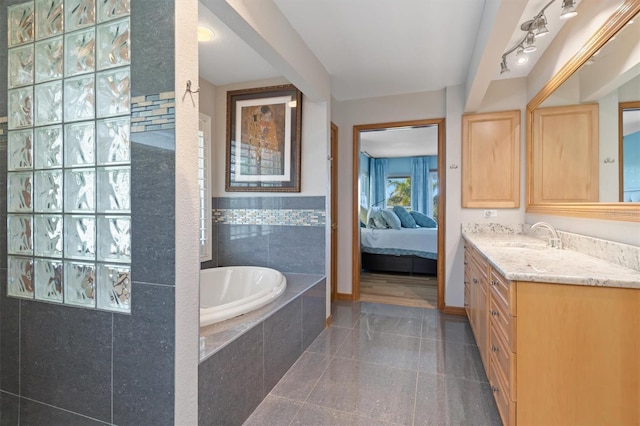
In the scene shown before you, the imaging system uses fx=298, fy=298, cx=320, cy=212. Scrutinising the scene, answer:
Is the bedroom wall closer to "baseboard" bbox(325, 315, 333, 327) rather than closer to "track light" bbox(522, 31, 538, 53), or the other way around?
"baseboard" bbox(325, 315, 333, 327)

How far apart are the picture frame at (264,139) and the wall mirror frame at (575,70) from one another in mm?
2079

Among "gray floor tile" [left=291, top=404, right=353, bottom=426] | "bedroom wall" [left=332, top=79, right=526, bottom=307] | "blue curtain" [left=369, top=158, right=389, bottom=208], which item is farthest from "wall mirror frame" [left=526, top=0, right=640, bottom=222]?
"blue curtain" [left=369, top=158, right=389, bottom=208]

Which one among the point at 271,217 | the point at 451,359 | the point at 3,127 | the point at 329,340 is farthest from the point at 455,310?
the point at 3,127

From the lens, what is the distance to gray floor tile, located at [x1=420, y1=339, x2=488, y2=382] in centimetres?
207

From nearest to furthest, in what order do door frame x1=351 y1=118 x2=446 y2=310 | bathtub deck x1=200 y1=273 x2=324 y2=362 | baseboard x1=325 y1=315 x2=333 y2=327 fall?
bathtub deck x1=200 y1=273 x2=324 y2=362 → baseboard x1=325 y1=315 x2=333 y2=327 → door frame x1=351 y1=118 x2=446 y2=310

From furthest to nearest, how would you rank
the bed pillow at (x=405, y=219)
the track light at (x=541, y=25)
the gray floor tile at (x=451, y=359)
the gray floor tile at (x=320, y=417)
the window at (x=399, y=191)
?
the window at (x=399, y=191) < the bed pillow at (x=405, y=219) < the gray floor tile at (x=451, y=359) < the track light at (x=541, y=25) < the gray floor tile at (x=320, y=417)

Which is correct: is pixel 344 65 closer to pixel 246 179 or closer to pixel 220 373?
pixel 246 179

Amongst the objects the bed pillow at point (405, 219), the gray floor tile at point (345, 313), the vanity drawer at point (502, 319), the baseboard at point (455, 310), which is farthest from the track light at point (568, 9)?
the bed pillow at point (405, 219)

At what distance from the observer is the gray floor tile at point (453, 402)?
1.63 m

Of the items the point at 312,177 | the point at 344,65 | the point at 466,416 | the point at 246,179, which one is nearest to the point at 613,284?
the point at 466,416

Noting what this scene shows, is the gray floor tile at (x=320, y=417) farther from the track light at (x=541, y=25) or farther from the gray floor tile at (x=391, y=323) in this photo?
the track light at (x=541, y=25)

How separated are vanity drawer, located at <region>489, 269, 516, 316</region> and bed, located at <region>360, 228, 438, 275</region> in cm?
318

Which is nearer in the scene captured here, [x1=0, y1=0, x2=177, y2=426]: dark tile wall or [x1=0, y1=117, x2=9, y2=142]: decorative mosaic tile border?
[x1=0, y1=0, x2=177, y2=426]: dark tile wall

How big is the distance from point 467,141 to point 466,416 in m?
2.50
